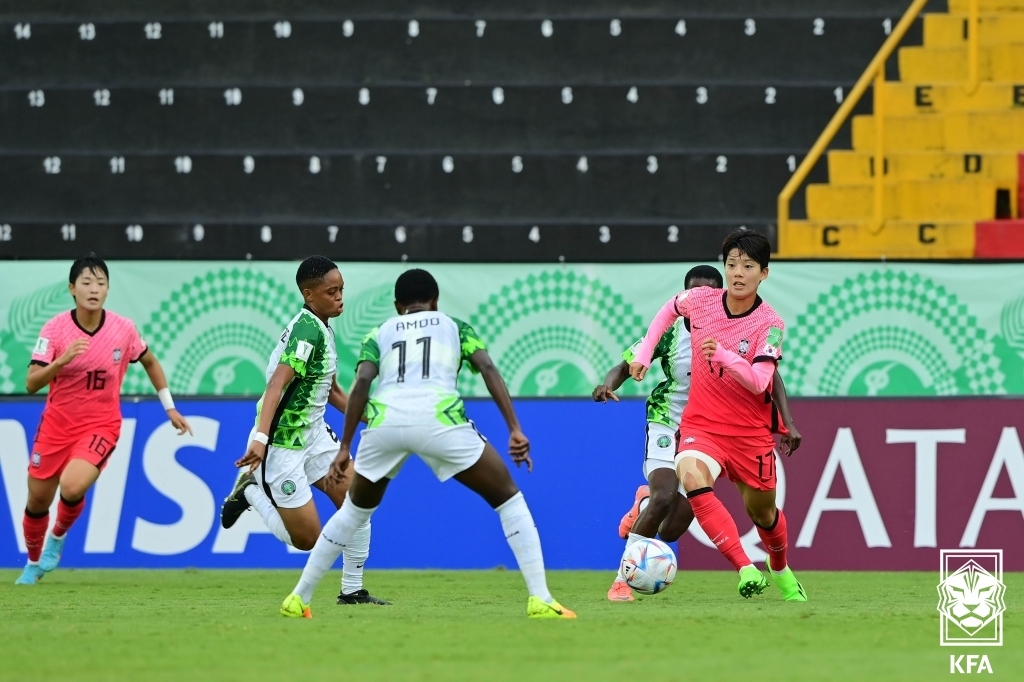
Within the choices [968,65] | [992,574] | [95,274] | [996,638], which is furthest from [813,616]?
[968,65]

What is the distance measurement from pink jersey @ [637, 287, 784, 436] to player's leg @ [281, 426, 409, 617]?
2.07m

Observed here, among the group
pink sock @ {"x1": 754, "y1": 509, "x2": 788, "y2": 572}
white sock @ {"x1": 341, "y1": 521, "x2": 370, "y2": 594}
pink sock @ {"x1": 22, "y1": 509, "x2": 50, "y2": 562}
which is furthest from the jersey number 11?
pink sock @ {"x1": 22, "y1": 509, "x2": 50, "y2": 562}

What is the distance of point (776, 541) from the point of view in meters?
9.97

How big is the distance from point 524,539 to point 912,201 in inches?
428

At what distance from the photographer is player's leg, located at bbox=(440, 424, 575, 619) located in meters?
8.23

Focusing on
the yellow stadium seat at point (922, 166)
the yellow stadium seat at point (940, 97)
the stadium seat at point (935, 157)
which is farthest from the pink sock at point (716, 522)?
the yellow stadium seat at point (940, 97)

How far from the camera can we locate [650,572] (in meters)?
9.58

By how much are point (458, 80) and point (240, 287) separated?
19.6ft

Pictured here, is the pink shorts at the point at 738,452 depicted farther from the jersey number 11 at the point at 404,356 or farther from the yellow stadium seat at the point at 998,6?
the yellow stadium seat at the point at 998,6

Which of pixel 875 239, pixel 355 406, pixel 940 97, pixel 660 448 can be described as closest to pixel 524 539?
pixel 355 406

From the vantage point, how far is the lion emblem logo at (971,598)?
8.47 metres

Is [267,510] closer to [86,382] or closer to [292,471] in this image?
[292,471]

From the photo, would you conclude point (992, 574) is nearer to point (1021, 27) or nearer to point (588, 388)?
point (588, 388)

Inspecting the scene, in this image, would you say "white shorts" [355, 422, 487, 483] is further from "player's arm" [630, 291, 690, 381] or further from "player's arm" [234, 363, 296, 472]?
"player's arm" [630, 291, 690, 381]
